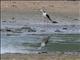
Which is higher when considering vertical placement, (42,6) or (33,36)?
(33,36)

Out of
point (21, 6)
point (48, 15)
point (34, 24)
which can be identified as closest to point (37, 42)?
point (34, 24)

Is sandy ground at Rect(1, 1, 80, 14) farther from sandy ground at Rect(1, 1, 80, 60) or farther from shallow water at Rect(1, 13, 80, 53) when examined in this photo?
shallow water at Rect(1, 13, 80, 53)

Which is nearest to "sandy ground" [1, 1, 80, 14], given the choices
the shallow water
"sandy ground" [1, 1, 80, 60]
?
"sandy ground" [1, 1, 80, 60]

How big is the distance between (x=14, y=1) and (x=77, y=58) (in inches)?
614

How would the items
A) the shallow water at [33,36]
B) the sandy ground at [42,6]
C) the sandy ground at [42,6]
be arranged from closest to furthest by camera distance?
the shallow water at [33,36] → the sandy ground at [42,6] → the sandy ground at [42,6]

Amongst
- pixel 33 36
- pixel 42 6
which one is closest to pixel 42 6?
pixel 42 6

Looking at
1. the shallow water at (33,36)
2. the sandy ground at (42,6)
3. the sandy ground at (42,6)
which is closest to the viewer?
the shallow water at (33,36)

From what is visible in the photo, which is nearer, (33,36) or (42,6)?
(33,36)

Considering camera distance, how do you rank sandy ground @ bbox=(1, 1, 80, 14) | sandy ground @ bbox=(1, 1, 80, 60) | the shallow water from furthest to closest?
1. sandy ground @ bbox=(1, 1, 80, 14)
2. sandy ground @ bbox=(1, 1, 80, 60)
3. the shallow water

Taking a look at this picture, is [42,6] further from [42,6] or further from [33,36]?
[33,36]

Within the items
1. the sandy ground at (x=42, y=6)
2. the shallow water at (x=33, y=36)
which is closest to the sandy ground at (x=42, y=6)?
the sandy ground at (x=42, y=6)

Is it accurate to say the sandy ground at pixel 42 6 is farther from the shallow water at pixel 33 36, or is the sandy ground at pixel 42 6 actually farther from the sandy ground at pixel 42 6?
the shallow water at pixel 33 36

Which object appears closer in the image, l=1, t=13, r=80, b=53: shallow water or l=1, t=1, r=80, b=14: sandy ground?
l=1, t=13, r=80, b=53: shallow water

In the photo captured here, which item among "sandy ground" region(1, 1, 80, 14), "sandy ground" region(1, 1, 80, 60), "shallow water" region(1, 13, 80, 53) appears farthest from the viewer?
"sandy ground" region(1, 1, 80, 14)
